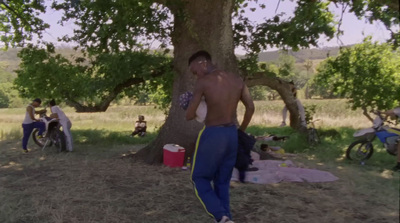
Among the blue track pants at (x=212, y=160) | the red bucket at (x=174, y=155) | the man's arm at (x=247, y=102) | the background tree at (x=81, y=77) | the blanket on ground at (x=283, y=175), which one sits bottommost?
the blanket on ground at (x=283, y=175)

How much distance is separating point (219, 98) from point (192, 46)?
5143 mm

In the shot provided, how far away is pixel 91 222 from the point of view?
4.54 m

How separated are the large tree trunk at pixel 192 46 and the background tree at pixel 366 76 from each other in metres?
6.80

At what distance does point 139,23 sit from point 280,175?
4.59 meters

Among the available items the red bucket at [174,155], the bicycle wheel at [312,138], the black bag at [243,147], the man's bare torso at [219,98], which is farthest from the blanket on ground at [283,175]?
the bicycle wheel at [312,138]

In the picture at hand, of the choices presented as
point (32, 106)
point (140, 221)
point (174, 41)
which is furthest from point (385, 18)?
point (32, 106)

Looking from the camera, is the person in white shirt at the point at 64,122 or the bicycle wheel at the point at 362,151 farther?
the person in white shirt at the point at 64,122

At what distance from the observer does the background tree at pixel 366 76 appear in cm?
1433

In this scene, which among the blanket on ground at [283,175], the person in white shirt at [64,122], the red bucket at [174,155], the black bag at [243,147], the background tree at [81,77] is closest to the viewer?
the black bag at [243,147]

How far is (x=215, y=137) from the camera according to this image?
12.7 ft

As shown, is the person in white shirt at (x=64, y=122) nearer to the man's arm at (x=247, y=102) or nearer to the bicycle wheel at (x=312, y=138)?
the bicycle wheel at (x=312, y=138)

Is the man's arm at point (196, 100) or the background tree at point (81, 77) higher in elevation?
the background tree at point (81, 77)

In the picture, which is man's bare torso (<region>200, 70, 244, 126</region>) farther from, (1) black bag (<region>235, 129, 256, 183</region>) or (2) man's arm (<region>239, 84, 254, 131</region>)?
(1) black bag (<region>235, 129, 256, 183</region>)

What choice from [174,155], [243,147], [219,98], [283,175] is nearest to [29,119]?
[174,155]
